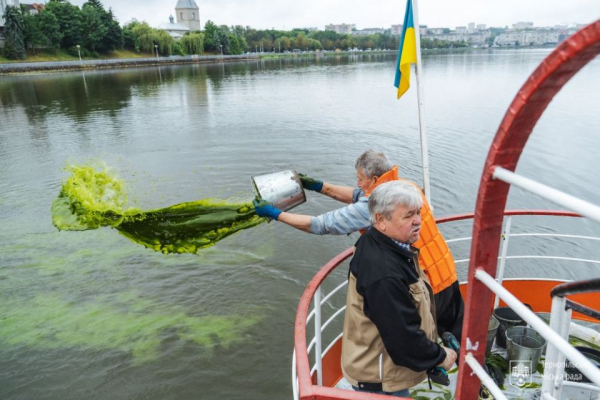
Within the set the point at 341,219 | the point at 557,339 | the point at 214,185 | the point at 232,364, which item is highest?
the point at 557,339

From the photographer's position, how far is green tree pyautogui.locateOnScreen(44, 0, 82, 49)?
78125 mm

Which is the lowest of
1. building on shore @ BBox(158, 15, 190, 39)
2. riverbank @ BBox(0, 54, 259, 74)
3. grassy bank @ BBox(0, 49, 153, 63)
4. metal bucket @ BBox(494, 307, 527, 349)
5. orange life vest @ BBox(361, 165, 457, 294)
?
metal bucket @ BBox(494, 307, 527, 349)

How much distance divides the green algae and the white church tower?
163 m

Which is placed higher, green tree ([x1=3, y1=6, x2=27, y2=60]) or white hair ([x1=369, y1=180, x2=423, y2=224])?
green tree ([x1=3, y1=6, x2=27, y2=60])

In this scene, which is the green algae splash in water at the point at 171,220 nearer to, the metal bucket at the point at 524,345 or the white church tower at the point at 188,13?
the metal bucket at the point at 524,345

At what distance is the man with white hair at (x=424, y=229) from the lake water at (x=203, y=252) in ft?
9.08

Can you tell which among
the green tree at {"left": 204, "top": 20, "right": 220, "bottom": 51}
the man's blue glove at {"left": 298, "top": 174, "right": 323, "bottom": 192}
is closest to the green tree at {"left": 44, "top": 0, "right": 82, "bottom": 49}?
the green tree at {"left": 204, "top": 20, "right": 220, "bottom": 51}

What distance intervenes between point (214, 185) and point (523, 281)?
28.9ft

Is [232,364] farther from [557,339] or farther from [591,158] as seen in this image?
[591,158]

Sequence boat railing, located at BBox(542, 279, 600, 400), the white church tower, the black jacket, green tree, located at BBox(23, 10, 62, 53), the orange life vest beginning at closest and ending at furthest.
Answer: boat railing, located at BBox(542, 279, 600, 400) < the black jacket < the orange life vest < green tree, located at BBox(23, 10, 62, 53) < the white church tower

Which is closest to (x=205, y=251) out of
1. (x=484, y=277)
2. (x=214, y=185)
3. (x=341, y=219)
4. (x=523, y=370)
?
(x=214, y=185)

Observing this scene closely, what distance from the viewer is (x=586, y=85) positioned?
28.3 metres

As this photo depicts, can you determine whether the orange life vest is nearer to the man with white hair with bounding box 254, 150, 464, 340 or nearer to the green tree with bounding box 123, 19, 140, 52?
the man with white hair with bounding box 254, 150, 464, 340

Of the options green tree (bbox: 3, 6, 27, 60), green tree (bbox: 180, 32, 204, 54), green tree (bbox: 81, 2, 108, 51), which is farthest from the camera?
green tree (bbox: 180, 32, 204, 54)
